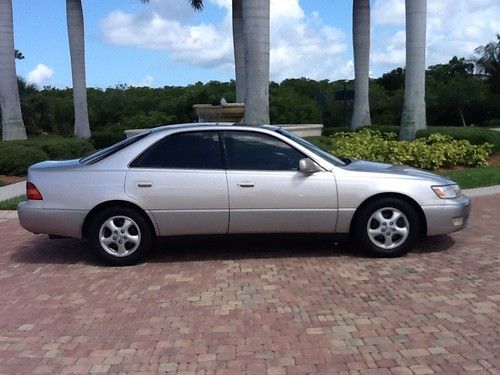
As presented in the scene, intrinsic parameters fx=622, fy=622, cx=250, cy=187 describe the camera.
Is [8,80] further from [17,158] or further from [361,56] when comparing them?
[361,56]

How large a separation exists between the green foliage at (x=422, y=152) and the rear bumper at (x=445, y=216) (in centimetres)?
669

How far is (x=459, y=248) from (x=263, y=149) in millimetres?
2504

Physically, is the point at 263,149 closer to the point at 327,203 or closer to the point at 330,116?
the point at 327,203

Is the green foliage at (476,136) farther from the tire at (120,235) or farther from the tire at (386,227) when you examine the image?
the tire at (120,235)

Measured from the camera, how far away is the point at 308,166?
6.61 meters

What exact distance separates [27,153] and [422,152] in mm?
9798

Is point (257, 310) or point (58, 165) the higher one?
point (58, 165)

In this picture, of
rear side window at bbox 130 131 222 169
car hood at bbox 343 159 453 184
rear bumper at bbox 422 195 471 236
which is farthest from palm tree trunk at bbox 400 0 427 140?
rear side window at bbox 130 131 222 169

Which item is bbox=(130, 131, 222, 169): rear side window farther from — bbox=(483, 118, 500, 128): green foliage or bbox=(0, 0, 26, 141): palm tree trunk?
bbox=(483, 118, 500, 128): green foliage

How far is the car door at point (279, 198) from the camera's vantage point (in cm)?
660

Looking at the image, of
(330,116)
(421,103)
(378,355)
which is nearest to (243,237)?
(378,355)

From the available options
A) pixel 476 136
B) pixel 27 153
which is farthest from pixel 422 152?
pixel 27 153

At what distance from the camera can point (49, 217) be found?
675cm

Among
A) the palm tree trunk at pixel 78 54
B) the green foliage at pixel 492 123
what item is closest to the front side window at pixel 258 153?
the palm tree trunk at pixel 78 54
